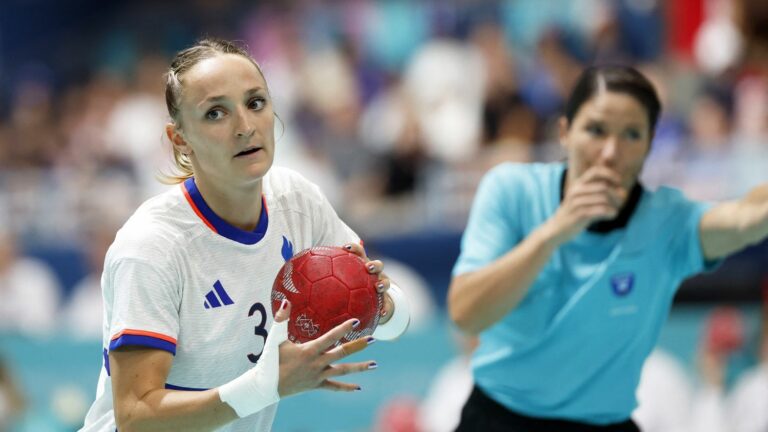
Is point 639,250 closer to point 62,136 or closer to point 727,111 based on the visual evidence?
point 727,111

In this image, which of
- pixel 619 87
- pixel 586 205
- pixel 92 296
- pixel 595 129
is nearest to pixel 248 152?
pixel 586 205

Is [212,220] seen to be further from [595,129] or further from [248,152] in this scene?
[595,129]

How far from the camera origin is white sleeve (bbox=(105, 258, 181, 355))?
3549mm

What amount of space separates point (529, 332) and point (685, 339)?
3.28 meters

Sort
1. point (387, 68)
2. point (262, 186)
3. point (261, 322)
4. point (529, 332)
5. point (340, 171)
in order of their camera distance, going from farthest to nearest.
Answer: point (387, 68)
point (340, 171)
point (529, 332)
point (262, 186)
point (261, 322)

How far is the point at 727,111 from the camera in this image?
9.05 meters

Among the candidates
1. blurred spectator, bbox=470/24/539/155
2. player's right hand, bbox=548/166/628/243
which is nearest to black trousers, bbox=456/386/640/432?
player's right hand, bbox=548/166/628/243

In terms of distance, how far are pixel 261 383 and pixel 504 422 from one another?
1.70 m

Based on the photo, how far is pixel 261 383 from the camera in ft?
11.2

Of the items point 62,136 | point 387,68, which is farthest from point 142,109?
point 387,68

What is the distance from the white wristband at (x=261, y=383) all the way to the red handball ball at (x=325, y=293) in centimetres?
21

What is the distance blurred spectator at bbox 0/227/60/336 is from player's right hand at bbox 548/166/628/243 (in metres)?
6.88

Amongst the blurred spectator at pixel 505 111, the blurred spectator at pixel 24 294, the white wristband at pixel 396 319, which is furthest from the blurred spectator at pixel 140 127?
the white wristband at pixel 396 319

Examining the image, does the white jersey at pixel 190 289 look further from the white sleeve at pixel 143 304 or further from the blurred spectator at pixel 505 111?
the blurred spectator at pixel 505 111
